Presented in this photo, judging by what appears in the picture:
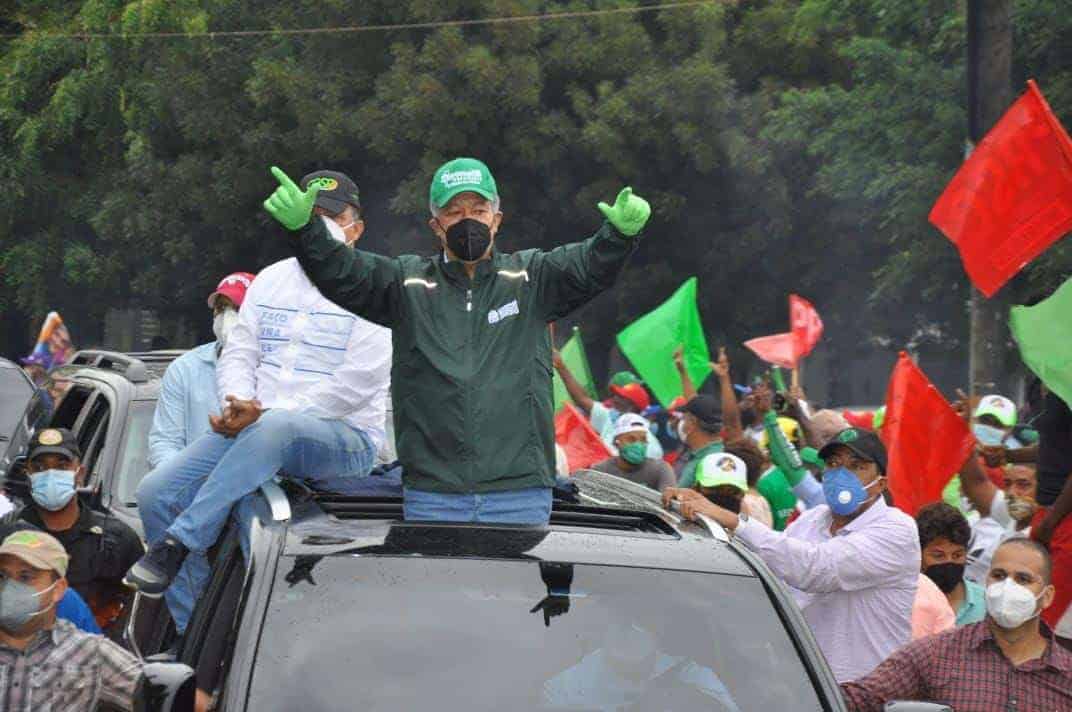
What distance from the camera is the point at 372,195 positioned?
3044 cm

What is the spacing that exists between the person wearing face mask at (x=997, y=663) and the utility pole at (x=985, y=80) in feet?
31.4

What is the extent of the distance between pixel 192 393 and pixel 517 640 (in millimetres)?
3758

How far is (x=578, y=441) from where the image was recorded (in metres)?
13.8

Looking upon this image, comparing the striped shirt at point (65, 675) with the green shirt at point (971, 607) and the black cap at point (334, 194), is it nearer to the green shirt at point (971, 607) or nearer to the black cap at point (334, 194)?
the black cap at point (334, 194)

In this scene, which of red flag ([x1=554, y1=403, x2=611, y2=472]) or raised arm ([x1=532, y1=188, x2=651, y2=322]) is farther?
red flag ([x1=554, y1=403, x2=611, y2=472])

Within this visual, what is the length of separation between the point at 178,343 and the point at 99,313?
2.83 meters

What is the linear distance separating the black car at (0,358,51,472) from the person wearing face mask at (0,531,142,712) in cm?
448

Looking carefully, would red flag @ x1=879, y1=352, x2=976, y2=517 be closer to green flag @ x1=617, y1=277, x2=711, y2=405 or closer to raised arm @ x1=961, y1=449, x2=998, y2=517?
raised arm @ x1=961, y1=449, x2=998, y2=517

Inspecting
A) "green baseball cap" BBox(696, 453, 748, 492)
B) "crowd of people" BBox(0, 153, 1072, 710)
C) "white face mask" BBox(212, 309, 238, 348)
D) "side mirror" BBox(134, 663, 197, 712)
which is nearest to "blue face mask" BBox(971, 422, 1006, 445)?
"green baseball cap" BBox(696, 453, 748, 492)

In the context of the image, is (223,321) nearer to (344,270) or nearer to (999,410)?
(344,270)

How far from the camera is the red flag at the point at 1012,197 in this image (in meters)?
9.67

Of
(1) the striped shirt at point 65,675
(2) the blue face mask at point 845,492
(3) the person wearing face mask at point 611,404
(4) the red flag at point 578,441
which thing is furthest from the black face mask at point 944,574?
(4) the red flag at point 578,441

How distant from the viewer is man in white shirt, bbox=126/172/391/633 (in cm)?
595

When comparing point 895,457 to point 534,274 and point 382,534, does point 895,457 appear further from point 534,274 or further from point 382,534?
point 382,534
